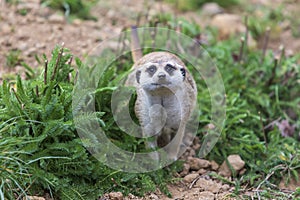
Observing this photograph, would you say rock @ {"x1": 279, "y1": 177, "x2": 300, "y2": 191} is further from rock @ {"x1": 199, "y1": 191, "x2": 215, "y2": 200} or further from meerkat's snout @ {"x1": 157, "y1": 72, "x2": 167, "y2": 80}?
meerkat's snout @ {"x1": 157, "y1": 72, "x2": 167, "y2": 80}

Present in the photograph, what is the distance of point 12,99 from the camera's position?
347 centimetres

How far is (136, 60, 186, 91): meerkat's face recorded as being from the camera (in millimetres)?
3285

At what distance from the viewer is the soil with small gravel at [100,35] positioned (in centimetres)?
378

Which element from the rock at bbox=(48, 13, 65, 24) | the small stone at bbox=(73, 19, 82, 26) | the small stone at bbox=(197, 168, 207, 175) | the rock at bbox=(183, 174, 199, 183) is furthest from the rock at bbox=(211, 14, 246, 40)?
the rock at bbox=(183, 174, 199, 183)

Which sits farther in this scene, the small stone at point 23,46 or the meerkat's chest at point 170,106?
the small stone at point 23,46

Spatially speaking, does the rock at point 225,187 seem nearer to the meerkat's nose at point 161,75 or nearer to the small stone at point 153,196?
the small stone at point 153,196

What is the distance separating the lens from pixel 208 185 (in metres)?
3.78

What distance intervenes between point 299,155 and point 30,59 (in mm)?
2773

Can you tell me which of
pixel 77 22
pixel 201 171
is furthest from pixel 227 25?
pixel 201 171

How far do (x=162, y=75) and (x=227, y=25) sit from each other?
314cm

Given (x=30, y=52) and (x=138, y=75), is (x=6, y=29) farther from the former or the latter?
(x=138, y=75)

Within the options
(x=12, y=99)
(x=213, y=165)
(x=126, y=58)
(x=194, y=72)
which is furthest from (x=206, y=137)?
(x=12, y=99)

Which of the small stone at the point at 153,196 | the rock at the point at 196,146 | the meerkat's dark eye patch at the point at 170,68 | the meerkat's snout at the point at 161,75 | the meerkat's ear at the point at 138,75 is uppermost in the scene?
the meerkat's dark eye patch at the point at 170,68

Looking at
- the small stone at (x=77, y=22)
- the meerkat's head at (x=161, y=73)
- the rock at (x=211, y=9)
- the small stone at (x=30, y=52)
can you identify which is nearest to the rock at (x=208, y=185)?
the meerkat's head at (x=161, y=73)
